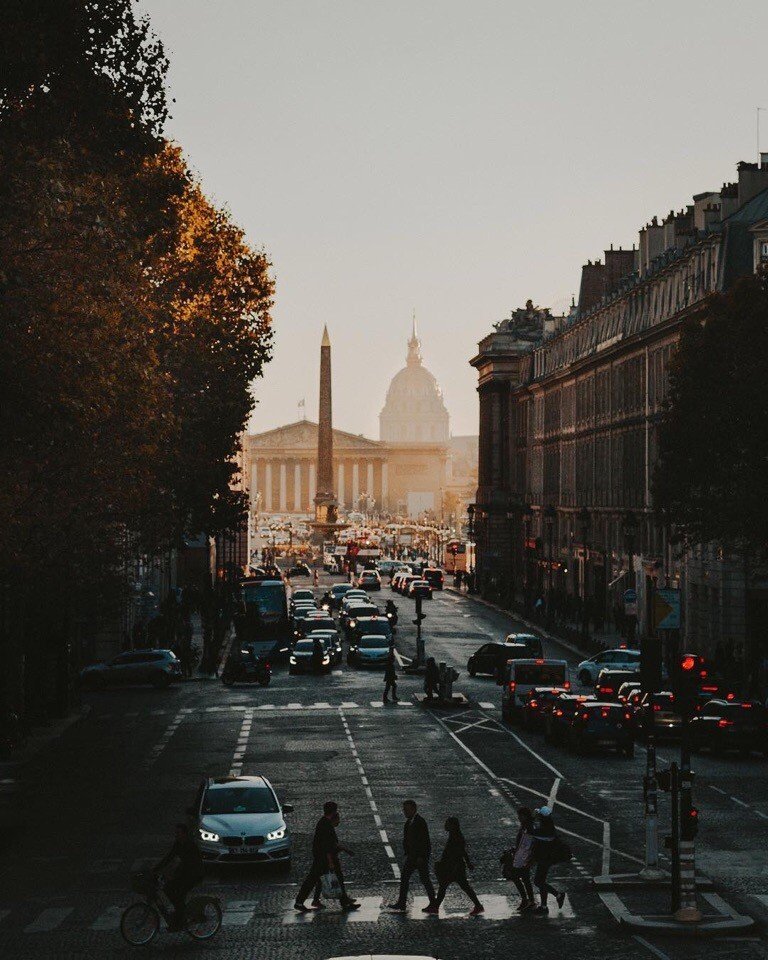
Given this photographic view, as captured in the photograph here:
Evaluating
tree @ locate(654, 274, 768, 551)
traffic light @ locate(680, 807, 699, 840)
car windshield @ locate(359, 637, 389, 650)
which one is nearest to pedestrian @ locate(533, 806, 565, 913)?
traffic light @ locate(680, 807, 699, 840)

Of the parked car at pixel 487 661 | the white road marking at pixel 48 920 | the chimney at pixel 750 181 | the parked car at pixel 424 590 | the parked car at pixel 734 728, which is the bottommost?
the white road marking at pixel 48 920

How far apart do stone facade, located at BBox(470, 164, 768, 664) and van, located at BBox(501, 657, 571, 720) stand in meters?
3.35

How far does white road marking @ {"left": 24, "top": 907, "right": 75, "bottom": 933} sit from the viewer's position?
27484mm

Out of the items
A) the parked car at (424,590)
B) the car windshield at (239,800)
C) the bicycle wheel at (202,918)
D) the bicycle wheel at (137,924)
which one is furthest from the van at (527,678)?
the parked car at (424,590)

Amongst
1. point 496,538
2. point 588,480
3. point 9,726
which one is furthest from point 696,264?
point 496,538

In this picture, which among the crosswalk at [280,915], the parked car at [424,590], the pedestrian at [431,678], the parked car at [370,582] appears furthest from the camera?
the parked car at [370,582]

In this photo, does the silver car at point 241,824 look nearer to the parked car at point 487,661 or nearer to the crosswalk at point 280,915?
the crosswalk at point 280,915

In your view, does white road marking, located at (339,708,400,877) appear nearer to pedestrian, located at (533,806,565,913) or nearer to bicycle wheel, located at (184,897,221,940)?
pedestrian, located at (533,806,565,913)

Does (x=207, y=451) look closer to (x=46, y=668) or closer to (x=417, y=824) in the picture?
(x=46, y=668)

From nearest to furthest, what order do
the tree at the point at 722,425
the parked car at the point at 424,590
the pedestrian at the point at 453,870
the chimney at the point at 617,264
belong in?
the pedestrian at the point at 453,870 → the tree at the point at 722,425 → the parked car at the point at 424,590 → the chimney at the point at 617,264

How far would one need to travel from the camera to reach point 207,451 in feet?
190

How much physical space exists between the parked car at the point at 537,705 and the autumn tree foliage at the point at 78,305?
11140mm

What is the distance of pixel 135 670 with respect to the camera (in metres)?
72.0

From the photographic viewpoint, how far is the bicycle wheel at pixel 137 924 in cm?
2619
